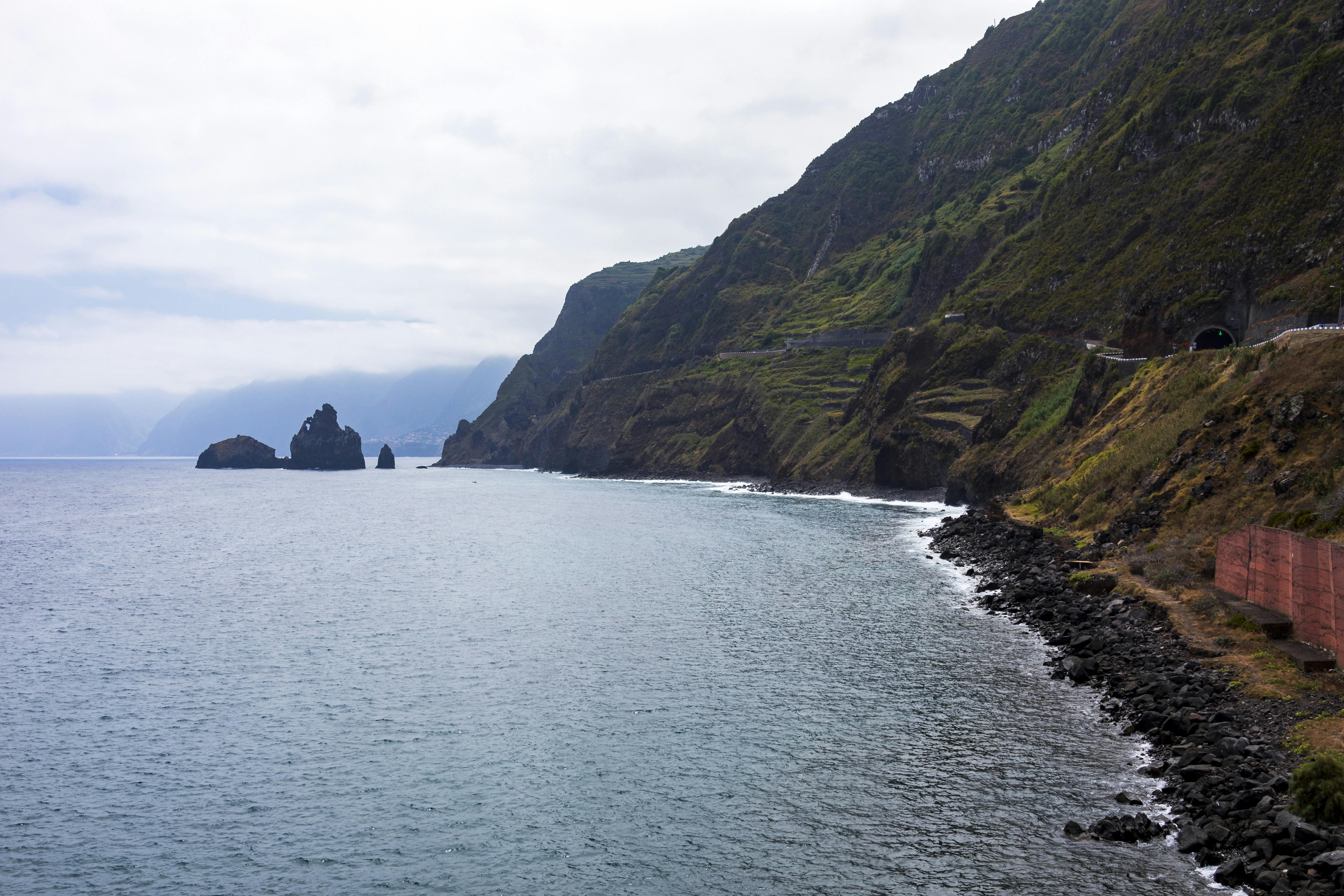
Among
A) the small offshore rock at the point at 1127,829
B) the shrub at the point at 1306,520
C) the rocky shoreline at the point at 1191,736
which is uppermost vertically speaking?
the shrub at the point at 1306,520

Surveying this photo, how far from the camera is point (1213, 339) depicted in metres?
94.1

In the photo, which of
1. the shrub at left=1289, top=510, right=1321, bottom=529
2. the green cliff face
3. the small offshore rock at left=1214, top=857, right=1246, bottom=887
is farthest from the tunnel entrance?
the small offshore rock at left=1214, top=857, right=1246, bottom=887

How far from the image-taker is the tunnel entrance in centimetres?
9256

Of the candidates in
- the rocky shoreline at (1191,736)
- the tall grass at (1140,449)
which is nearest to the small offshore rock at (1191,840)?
the rocky shoreline at (1191,736)

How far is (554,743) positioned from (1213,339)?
302ft

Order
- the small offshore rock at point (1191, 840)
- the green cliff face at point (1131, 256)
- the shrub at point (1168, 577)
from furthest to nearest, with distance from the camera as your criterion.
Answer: the green cliff face at point (1131, 256), the shrub at point (1168, 577), the small offshore rock at point (1191, 840)

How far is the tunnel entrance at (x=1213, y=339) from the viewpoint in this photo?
304ft

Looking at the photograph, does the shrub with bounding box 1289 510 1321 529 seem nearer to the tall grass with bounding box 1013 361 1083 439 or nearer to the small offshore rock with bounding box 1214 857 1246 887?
the small offshore rock with bounding box 1214 857 1246 887

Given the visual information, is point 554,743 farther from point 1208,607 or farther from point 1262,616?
point 1208,607

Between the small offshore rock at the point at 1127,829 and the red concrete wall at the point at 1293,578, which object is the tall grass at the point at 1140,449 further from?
the small offshore rock at the point at 1127,829

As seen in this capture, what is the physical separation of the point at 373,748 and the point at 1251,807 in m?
30.3

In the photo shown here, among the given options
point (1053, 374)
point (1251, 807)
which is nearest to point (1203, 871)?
point (1251, 807)

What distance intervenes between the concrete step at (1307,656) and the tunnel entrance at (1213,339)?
6937 centimetres

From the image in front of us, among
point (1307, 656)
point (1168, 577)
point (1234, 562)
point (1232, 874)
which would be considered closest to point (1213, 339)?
point (1168, 577)
